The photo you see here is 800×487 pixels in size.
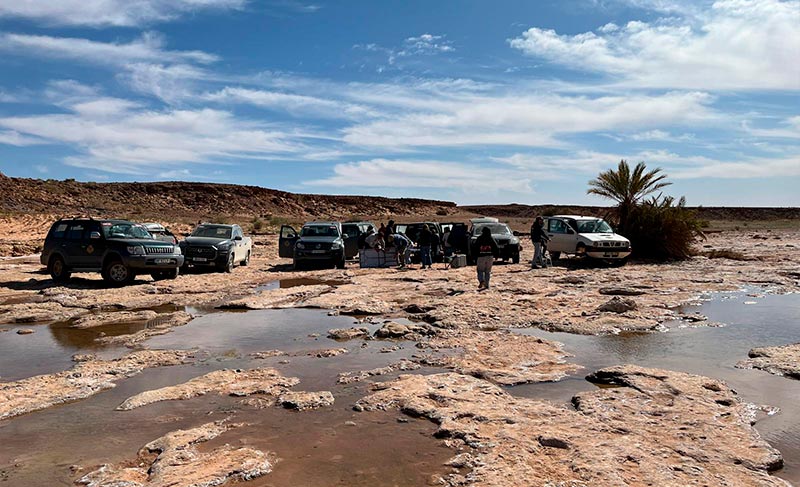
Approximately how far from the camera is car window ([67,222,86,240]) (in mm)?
15586

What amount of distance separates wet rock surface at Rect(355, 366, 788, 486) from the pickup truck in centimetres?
1341

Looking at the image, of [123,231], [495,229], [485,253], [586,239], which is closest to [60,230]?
[123,231]

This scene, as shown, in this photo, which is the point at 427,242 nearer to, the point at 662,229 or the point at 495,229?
the point at 495,229

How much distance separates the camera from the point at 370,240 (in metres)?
20.9

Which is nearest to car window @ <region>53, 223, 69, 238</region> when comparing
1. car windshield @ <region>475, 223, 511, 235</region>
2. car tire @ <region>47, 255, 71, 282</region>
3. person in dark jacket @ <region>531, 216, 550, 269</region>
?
car tire @ <region>47, 255, 71, 282</region>

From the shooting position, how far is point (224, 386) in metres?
6.44

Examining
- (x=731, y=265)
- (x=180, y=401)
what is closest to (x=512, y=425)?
(x=180, y=401)

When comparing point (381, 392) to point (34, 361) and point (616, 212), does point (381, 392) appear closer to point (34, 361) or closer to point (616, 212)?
point (34, 361)

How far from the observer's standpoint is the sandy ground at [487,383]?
14.1 feet

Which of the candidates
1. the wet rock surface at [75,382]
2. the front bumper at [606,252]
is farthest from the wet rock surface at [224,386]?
the front bumper at [606,252]

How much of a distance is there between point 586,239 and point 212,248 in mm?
12888

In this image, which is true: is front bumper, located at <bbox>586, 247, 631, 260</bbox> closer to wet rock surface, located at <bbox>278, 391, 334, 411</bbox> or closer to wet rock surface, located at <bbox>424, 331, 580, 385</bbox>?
Answer: wet rock surface, located at <bbox>424, 331, 580, 385</bbox>

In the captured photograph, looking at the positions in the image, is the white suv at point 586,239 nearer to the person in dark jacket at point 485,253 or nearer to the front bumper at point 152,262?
the person in dark jacket at point 485,253

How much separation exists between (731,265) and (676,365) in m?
17.0
